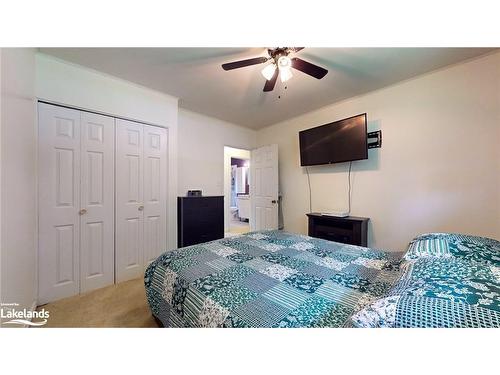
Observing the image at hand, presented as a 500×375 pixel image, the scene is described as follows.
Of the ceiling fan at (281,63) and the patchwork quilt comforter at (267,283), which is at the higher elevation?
the ceiling fan at (281,63)

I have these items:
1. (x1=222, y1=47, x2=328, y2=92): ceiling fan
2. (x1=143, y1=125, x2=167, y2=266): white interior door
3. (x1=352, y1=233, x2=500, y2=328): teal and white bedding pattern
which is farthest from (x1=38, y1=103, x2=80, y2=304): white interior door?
(x1=352, y1=233, x2=500, y2=328): teal and white bedding pattern

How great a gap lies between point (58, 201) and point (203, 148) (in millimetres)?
2021

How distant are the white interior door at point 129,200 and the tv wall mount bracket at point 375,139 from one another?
9.73 ft

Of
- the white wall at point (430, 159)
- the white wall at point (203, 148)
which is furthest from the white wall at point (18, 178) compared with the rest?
the white wall at point (430, 159)

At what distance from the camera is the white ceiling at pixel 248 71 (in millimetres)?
1736

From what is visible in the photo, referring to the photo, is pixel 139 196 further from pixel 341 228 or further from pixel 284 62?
pixel 341 228

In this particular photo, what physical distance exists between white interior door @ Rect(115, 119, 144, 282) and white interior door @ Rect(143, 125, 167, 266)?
0.19 feet

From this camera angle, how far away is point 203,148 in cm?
337

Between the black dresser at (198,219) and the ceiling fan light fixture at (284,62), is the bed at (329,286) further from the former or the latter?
the ceiling fan light fixture at (284,62)

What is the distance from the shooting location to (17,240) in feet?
4.36

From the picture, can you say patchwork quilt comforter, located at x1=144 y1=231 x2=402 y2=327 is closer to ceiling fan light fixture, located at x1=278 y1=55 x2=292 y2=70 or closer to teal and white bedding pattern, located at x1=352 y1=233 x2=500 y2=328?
teal and white bedding pattern, located at x1=352 y1=233 x2=500 y2=328

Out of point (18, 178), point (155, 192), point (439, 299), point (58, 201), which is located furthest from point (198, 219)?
point (439, 299)

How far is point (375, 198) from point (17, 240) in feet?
11.5

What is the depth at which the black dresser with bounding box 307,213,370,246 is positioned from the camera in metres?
2.43
